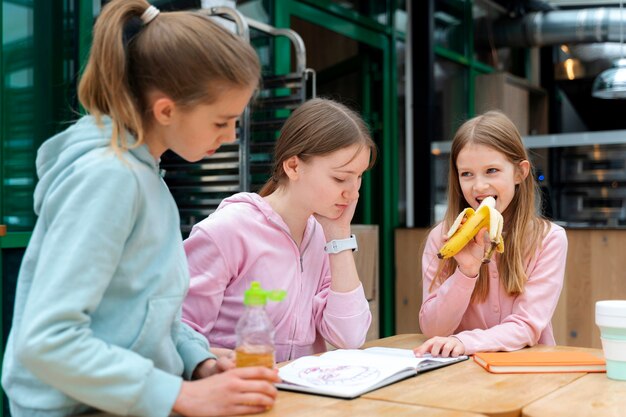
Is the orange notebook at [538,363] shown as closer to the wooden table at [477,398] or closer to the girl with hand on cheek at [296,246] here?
the wooden table at [477,398]

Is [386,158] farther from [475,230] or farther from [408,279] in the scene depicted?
[475,230]

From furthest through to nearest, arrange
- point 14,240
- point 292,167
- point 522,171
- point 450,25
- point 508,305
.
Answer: point 450,25, point 14,240, point 522,171, point 508,305, point 292,167

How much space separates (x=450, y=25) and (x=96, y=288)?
17.1 ft

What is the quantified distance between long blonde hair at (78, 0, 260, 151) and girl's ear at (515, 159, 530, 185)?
1.36 meters

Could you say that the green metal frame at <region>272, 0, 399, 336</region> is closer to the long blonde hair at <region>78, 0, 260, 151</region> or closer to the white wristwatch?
the white wristwatch

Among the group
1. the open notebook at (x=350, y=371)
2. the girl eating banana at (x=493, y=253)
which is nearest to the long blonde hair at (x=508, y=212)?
the girl eating banana at (x=493, y=253)

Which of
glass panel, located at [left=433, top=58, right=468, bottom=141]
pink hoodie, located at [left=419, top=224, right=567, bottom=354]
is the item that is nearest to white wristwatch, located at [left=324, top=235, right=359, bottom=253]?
pink hoodie, located at [left=419, top=224, right=567, bottom=354]

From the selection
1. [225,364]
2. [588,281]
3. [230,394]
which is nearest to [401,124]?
[588,281]

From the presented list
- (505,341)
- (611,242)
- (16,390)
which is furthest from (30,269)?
(611,242)

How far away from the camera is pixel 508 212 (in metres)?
2.43

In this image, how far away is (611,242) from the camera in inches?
166

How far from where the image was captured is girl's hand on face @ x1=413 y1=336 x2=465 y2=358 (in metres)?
1.88

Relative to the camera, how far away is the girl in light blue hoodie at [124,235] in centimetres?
108

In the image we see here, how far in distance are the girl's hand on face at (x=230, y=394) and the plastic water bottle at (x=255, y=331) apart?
41 mm
